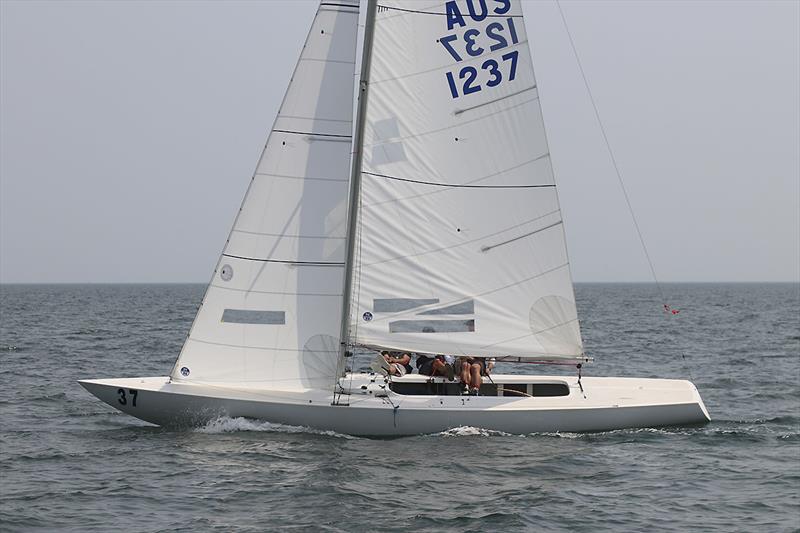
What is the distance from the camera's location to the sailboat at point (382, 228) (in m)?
16.0

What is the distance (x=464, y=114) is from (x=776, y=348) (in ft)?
74.3

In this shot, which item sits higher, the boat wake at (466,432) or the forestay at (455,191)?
the forestay at (455,191)

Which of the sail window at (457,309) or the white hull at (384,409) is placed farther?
the sail window at (457,309)

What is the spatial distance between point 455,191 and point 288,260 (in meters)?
2.88

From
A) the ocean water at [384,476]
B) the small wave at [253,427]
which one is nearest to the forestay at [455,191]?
the small wave at [253,427]

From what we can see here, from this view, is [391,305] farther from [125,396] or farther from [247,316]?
[125,396]

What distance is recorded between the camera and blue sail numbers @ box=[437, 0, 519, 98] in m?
16.1

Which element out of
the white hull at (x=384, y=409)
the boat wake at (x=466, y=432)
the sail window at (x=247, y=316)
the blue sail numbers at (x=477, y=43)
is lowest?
the boat wake at (x=466, y=432)

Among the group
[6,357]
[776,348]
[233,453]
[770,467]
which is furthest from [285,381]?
[776,348]

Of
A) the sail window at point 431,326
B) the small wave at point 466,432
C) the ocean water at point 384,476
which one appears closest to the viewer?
the ocean water at point 384,476

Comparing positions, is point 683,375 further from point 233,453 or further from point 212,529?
point 212,529

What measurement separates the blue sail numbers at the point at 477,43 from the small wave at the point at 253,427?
5694 millimetres

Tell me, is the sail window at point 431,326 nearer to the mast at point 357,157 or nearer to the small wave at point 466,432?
the mast at point 357,157

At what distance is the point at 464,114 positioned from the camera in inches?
641
